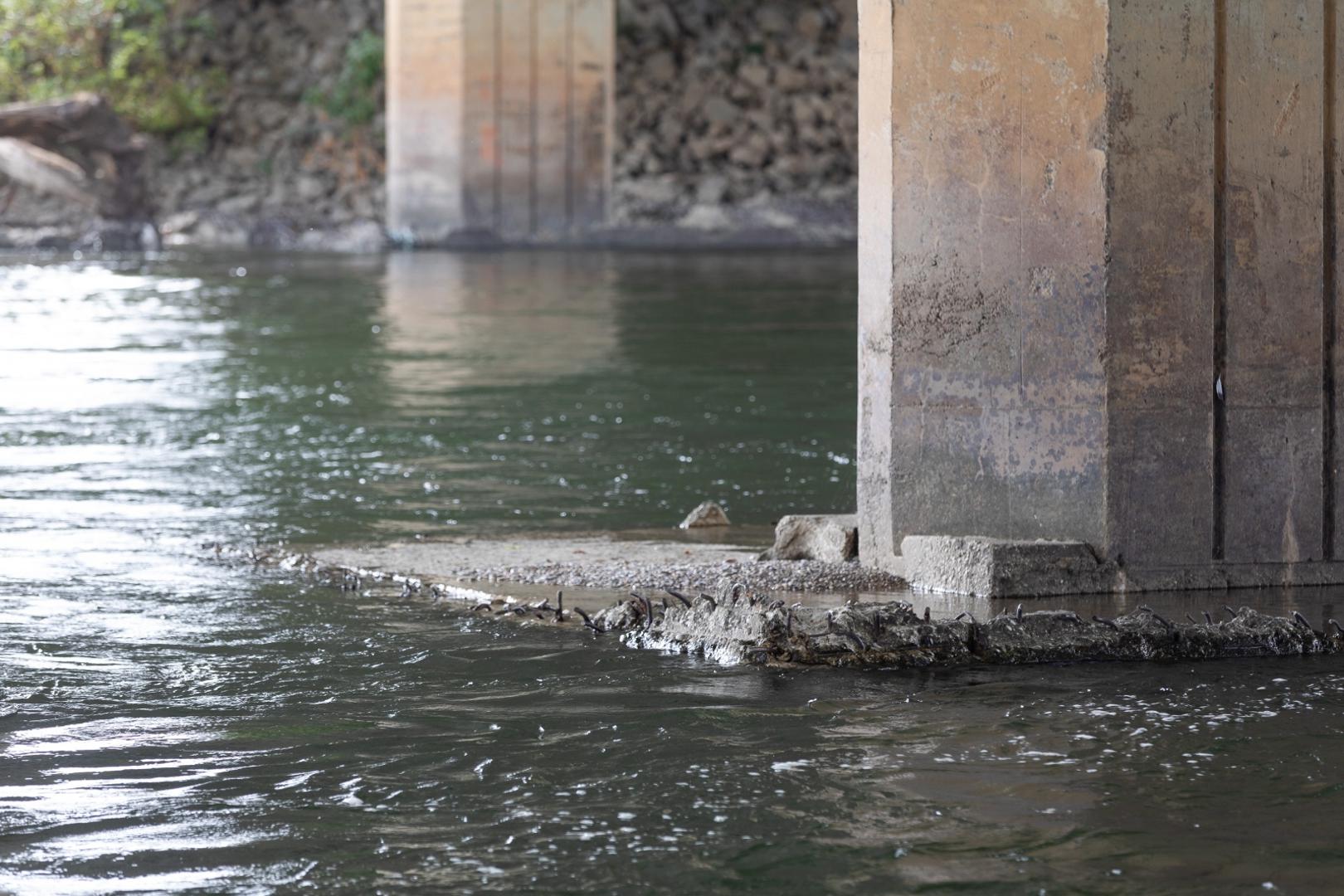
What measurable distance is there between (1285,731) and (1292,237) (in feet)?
7.62

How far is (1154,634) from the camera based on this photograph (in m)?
6.23

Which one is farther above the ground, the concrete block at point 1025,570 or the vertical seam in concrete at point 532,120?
the vertical seam in concrete at point 532,120

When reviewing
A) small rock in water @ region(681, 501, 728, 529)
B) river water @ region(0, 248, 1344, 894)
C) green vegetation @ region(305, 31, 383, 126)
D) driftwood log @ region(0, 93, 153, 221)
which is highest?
green vegetation @ region(305, 31, 383, 126)

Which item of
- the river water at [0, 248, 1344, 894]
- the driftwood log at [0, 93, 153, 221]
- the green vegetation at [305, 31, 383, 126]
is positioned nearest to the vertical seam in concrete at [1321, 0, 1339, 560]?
the river water at [0, 248, 1344, 894]

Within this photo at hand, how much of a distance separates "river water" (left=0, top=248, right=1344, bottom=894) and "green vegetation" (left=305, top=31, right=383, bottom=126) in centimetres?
3214

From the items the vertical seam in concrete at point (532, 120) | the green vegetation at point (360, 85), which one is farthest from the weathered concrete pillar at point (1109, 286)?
the green vegetation at point (360, 85)

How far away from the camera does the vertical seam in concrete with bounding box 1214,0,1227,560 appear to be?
682 cm

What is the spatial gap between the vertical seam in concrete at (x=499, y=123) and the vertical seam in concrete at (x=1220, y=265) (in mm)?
27201

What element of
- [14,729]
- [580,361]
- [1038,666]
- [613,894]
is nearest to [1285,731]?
[1038,666]

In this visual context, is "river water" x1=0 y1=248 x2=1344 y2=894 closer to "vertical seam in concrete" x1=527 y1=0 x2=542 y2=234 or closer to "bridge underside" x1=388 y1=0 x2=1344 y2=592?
"bridge underside" x1=388 y1=0 x2=1344 y2=592

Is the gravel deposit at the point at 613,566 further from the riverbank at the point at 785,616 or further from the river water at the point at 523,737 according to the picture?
the river water at the point at 523,737

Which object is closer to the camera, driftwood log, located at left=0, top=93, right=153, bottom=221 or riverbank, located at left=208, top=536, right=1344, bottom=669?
riverbank, located at left=208, top=536, right=1344, bottom=669

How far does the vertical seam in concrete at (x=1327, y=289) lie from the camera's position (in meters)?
6.98

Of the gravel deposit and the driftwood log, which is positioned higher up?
the driftwood log
